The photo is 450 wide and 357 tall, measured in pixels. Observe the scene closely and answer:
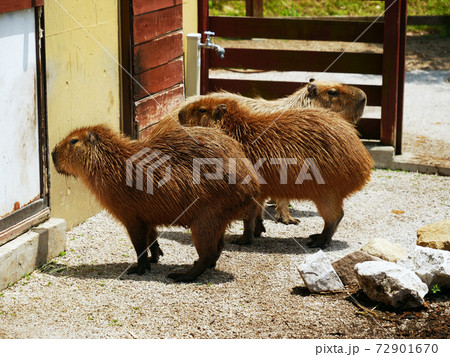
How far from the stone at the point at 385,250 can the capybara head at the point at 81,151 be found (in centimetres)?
198

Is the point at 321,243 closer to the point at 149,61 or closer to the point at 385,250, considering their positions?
the point at 385,250

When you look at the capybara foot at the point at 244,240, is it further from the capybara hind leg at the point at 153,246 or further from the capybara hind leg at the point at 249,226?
the capybara hind leg at the point at 153,246

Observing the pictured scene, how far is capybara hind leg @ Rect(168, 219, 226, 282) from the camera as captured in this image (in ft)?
15.1

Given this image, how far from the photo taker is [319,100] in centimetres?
645

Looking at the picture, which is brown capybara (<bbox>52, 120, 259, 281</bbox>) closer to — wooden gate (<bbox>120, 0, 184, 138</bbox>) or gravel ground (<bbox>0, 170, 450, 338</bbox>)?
gravel ground (<bbox>0, 170, 450, 338</bbox>)

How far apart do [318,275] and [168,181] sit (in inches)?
44.5

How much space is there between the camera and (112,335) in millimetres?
3863

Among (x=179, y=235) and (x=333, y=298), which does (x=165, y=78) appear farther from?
(x=333, y=298)

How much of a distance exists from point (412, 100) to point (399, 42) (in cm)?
282

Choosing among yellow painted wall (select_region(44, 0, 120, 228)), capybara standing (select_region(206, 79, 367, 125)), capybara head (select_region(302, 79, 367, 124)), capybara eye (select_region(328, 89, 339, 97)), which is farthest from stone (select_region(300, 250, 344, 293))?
capybara eye (select_region(328, 89, 339, 97))

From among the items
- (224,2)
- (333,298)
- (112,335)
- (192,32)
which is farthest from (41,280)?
(224,2)

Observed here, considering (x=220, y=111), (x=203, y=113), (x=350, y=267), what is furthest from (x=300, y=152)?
(x=350, y=267)

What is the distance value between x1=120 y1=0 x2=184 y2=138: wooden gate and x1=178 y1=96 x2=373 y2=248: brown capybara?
3.68 ft

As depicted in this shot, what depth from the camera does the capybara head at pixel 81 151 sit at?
4.72 meters
